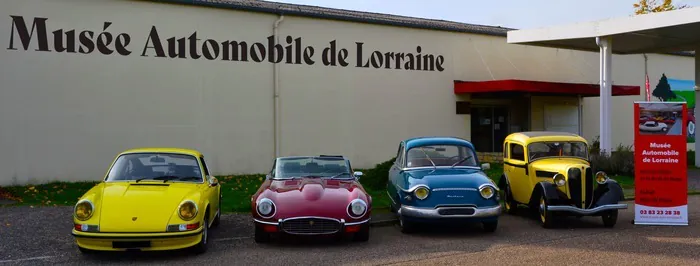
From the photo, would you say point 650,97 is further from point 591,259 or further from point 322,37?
point 591,259

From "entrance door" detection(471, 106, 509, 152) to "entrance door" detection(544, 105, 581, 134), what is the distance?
1.53 m

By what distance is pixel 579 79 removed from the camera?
80.5 feet

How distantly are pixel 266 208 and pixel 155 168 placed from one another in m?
1.91

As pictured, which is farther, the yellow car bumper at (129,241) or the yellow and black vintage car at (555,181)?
the yellow and black vintage car at (555,181)

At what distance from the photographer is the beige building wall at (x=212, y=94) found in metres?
15.3

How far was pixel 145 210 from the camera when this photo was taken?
305 inches

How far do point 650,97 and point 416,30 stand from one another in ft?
40.0

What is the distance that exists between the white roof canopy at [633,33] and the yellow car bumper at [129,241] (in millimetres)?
14131

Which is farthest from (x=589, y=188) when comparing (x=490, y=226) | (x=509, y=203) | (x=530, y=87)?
(x=530, y=87)

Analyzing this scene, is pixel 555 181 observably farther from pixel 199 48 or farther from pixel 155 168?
pixel 199 48

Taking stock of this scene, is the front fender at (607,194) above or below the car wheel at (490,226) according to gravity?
above

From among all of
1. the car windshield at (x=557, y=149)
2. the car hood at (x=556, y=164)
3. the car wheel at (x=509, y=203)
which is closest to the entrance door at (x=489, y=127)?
the car wheel at (x=509, y=203)

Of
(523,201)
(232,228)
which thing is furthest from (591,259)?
(232,228)

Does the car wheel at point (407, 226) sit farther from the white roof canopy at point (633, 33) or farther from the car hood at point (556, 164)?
the white roof canopy at point (633, 33)
